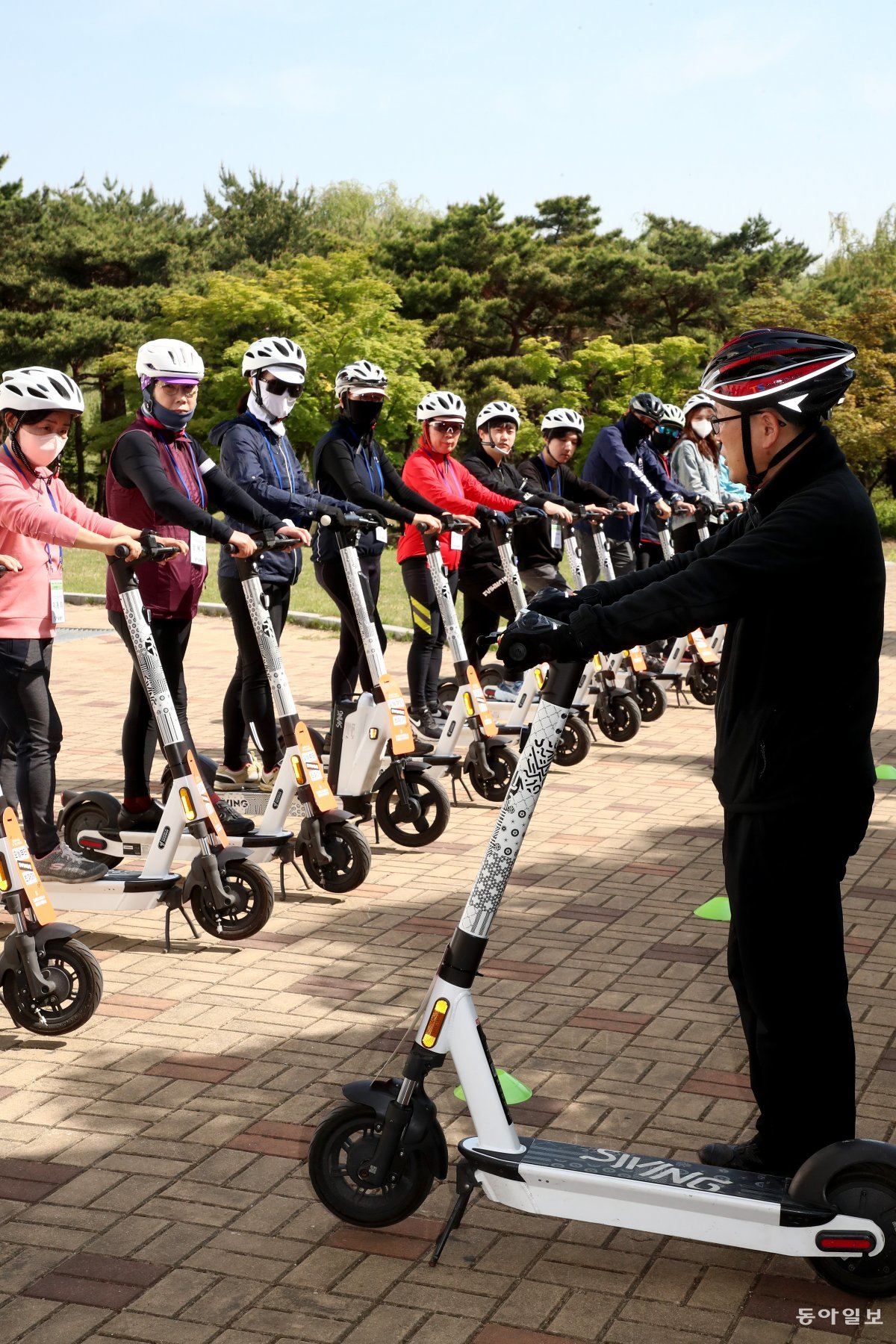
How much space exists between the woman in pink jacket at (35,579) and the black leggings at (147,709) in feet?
2.01

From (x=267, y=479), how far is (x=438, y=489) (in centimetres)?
211

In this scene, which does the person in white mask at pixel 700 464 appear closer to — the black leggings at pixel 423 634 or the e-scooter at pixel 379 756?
the black leggings at pixel 423 634

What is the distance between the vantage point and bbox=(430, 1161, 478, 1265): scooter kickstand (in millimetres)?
3352

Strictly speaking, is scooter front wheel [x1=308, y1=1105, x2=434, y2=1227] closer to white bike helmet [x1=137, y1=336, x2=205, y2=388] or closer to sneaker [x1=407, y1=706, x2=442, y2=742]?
white bike helmet [x1=137, y1=336, x2=205, y2=388]

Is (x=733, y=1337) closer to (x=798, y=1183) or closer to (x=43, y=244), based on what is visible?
(x=798, y=1183)

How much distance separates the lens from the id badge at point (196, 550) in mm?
6303

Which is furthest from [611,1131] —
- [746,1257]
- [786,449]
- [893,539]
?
[893,539]

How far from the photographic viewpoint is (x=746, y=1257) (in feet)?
11.4

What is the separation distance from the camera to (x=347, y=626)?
8.14 metres

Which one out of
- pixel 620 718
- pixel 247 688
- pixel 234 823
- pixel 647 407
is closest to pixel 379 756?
pixel 247 688

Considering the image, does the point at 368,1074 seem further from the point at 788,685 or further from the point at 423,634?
the point at 423,634

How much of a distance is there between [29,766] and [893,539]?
35.7 meters

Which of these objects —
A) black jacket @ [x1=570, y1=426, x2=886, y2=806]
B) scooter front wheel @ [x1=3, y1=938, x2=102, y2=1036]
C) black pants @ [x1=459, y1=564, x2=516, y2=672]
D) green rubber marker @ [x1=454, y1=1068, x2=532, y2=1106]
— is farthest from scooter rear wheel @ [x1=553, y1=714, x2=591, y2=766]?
black jacket @ [x1=570, y1=426, x2=886, y2=806]

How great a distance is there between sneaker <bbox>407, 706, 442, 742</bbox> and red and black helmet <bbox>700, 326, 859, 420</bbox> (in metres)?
6.06
